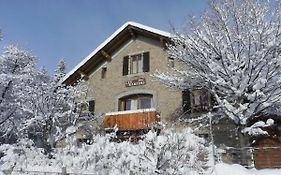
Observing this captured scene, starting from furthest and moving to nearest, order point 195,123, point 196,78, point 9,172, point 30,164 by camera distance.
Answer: point 195,123
point 196,78
point 30,164
point 9,172

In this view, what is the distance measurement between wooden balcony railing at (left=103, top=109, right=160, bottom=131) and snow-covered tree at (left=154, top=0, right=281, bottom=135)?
3.51 meters

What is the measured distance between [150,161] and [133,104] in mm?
11571

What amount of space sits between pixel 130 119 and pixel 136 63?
4773 millimetres

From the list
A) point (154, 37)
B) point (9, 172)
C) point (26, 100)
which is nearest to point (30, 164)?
point (9, 172)

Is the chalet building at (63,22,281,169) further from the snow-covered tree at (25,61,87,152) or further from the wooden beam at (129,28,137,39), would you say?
the snow-covered tree at (25,61,87,152)

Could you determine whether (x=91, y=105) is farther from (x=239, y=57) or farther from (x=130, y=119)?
(x=239, y=57)

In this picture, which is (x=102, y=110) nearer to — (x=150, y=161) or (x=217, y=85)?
(x=217, y=85)

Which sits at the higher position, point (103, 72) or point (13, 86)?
point (103, 72)

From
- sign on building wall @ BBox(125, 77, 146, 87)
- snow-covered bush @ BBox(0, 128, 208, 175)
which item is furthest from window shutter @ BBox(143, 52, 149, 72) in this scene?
snow-covered bush @ BBox(0, 128, 208, 175)

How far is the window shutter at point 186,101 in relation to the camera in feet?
63.0

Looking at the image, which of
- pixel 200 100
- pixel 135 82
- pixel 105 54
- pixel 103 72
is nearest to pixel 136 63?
pixel 135 82

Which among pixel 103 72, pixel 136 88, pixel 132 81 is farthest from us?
pixel 103 72

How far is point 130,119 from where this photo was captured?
64.4ft

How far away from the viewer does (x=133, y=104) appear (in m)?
21.7
